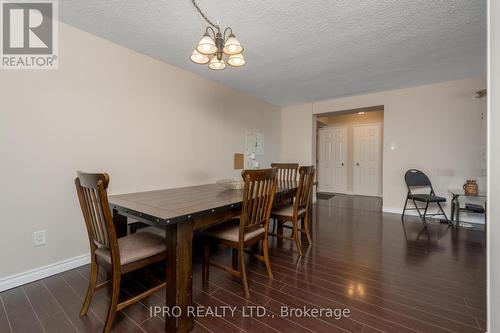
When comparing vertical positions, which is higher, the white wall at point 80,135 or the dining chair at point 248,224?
the white wall at point 80,135

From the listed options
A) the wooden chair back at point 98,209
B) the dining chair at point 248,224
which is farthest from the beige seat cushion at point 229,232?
the wooden chair back at point 98,209

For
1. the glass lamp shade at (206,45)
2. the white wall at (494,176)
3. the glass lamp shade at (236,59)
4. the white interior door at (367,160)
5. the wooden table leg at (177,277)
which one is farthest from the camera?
the white interior door at (367,160)

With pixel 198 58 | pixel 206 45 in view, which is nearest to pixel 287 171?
pixel 198 58

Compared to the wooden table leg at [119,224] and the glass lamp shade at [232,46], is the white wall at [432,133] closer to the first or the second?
the glass lamp shade at [232,46]

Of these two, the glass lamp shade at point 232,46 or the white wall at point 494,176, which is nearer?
the white wall at point 494,176

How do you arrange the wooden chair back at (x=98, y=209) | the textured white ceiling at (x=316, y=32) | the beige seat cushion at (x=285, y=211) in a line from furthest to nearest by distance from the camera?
the beige seat cushion at (x=285, y=211) < the textured white ceiling at (x=316, y=32) < the wooden chair back at (x=98, y=209)

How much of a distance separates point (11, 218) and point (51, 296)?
72 centimetres

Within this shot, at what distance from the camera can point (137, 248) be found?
140 centimetres

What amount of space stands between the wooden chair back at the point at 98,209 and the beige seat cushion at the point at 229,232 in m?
0.72

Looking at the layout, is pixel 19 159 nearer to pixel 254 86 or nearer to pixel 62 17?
pixel 62 17

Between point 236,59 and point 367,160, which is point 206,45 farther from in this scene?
point 367,160

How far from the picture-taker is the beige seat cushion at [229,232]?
1700 millimetres

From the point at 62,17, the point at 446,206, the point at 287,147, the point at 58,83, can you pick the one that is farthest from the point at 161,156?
the point at 446,206

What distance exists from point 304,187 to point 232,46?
1674 mm
